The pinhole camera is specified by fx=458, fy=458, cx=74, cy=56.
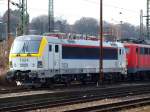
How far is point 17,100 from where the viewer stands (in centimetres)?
2097

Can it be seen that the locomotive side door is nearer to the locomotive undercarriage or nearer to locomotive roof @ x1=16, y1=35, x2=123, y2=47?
locomotive roof @ x1=16, y1=35, x2=123, y2=47

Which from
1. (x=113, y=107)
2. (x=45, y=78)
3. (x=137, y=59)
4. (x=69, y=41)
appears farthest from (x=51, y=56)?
(x=137, y=59)

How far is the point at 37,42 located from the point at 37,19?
115 m

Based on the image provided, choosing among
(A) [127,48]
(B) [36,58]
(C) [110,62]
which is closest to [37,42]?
(B) [36,58]

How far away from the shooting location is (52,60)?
2944cm

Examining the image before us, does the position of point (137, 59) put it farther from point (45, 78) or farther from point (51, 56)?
point (45, 78)

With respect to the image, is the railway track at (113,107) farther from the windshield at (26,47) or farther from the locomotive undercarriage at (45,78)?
the windshield at (26,47)

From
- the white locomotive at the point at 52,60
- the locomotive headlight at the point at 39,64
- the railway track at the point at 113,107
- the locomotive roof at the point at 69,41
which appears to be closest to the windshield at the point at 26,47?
the white locomotive at the point at 52,60

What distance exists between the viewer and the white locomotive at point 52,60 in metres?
28.3

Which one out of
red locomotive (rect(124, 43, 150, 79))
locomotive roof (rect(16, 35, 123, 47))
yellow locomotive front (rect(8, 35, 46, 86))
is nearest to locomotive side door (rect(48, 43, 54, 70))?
locomotive roof (rect(16, 35, 123, 47))

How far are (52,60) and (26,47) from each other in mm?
1962

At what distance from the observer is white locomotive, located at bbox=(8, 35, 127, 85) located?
92.8ft

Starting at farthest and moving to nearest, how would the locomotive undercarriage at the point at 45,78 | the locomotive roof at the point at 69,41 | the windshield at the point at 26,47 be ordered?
the locomotive roof at the point at 69,41
the windshield at the point at 26,47
the locomotive undercarriage at the point at 45,78

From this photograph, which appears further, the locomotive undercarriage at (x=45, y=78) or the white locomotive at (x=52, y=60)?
the white locomotive at (x=52, y=60)
